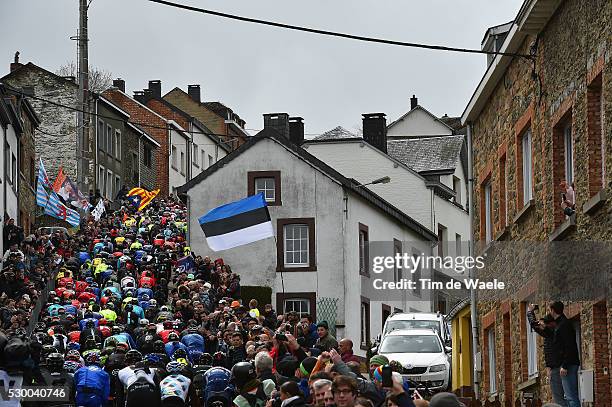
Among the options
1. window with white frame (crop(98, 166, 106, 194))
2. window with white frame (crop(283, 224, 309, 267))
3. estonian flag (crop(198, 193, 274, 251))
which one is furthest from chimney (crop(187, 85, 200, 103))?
estonian flag (crop(198, 193, 274, 251))

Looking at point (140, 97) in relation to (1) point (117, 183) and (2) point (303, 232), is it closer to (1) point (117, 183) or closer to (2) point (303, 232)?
(1) point (117, 183)

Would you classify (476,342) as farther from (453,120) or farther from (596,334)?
(453,120)

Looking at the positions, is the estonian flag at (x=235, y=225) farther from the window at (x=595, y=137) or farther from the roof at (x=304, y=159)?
the window at (x=595, y=137)

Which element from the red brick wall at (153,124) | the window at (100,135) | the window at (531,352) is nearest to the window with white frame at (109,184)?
the window at (100,135)

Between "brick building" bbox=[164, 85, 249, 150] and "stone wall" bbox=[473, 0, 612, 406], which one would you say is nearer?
"stone wall" bbox=[473, 0, 612, 406]

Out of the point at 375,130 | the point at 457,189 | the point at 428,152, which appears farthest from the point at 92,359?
the point at 428,152

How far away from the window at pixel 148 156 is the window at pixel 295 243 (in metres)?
35.7

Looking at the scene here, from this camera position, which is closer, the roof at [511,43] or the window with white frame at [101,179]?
the roof at [511,43]

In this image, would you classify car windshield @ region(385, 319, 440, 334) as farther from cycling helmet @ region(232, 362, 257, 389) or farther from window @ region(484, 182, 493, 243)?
cycling helmet @ region(232, 362, 257, 389)

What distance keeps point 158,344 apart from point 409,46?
27.0 ft

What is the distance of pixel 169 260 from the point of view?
4691cm

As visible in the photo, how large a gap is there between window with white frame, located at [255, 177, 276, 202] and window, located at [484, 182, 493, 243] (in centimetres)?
2511

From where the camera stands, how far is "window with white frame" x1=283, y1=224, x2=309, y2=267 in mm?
56281

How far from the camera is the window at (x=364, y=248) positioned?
2261 inches
